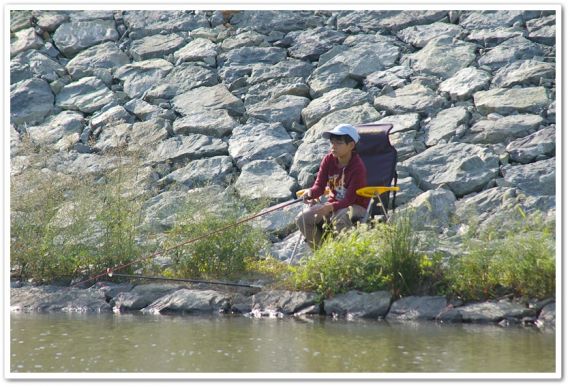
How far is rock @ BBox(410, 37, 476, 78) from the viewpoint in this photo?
450 inches

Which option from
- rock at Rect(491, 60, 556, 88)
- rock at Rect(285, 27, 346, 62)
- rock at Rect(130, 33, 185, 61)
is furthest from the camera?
rock at Rect(130, 33, 185, 61)

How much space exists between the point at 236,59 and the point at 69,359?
7233 mm

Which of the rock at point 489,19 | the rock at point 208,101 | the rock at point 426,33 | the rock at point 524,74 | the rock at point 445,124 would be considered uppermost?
the rock at point 489,19

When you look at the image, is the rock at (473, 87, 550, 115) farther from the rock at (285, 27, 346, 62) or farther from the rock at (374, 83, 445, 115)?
the rock at (285, 27, 346, 62)

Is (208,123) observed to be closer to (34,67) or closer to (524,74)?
(34,67)

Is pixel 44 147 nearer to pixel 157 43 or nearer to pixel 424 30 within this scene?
pixel 157 43

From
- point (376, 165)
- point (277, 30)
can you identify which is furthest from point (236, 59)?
point (376, 165)

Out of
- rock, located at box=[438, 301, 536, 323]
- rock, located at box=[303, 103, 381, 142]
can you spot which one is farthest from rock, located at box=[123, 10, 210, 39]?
rock, located at box=[438, 301, 536, 323]

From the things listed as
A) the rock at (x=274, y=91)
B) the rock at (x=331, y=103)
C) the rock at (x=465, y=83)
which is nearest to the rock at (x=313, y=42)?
the rock at (x=274, y=91)

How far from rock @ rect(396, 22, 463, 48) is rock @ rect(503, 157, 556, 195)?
111 inches

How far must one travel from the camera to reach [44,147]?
892 centimetres

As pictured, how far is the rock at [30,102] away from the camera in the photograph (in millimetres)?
12203

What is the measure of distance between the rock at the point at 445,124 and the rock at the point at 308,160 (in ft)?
3.78

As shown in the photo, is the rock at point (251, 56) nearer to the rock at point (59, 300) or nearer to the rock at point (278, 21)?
the rock at point (278, 21)
